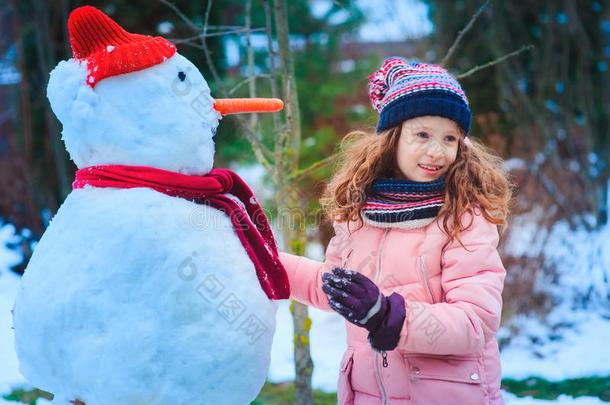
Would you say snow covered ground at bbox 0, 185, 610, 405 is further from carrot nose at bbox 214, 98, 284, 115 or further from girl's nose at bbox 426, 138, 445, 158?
carrot nose at bbox 214, 98, 284, 115

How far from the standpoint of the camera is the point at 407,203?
199 centimetres

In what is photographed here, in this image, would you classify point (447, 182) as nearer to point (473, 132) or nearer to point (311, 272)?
point (311, 272)

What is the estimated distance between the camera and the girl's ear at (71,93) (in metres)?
1.69

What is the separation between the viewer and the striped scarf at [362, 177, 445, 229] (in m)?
1.97

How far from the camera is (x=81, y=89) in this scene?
5.57 ft

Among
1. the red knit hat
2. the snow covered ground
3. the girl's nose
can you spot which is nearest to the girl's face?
the girl's nose

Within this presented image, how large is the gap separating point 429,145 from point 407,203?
0.20 meters

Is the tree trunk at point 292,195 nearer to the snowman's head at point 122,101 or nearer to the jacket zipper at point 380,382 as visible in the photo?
the jacket zipper at point 380,382

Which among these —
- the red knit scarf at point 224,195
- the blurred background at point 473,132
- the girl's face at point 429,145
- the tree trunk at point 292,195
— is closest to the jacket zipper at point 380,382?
the red knit scarf at point 224,195

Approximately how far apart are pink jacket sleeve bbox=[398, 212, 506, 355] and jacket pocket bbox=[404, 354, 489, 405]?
3.4 inches

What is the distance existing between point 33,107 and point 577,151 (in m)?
5.55

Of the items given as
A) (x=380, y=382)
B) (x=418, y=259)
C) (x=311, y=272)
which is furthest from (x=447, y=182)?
(x=380, y=382)

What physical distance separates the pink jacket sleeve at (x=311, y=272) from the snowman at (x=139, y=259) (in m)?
0.40

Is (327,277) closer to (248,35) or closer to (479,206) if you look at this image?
(479,206)
